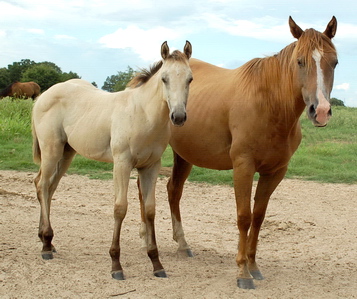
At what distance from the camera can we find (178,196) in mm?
5441

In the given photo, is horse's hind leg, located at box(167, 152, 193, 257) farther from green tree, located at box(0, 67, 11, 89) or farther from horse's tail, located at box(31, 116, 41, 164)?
green tree, located at box(0, 67, 11, 89)

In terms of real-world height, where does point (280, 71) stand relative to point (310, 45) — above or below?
below

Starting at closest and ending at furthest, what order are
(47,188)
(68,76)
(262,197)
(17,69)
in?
1. (262,197)
2. (47,188)
3. (68,76)
4. (17,69)

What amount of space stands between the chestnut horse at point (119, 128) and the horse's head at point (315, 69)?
0.88 metres

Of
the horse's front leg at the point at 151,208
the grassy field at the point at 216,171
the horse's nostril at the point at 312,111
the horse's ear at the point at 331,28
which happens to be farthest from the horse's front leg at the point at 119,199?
the grassy field at the point at 216,171

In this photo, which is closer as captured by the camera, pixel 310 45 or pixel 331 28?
pixel 310 45

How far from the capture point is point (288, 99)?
4.06m

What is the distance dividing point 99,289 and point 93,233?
1870 mm

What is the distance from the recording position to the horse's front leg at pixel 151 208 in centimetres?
439

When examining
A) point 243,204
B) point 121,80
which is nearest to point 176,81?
point 243,204

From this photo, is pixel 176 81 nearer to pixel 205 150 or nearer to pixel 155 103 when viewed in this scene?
pixel 155 103

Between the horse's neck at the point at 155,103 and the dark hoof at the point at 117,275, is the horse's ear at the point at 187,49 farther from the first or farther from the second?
the dark hoof at the point at 117,275

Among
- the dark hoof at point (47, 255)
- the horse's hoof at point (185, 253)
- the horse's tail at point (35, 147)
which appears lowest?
the horse's hoof at point (185, 253)

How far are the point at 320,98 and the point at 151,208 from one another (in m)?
1.77
